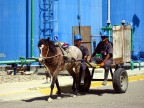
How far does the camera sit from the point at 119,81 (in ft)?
46.6

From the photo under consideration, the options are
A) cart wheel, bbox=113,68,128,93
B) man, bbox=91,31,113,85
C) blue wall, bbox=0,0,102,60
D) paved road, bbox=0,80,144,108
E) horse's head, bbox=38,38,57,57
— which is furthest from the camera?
blue wall, bbox=0,0,102,60

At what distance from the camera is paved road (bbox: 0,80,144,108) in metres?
12.0

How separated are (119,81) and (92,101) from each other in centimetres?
178

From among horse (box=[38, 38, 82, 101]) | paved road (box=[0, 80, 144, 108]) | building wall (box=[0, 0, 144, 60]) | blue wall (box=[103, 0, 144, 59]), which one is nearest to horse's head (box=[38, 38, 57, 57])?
horse (box=[38, 38, 82, 101])

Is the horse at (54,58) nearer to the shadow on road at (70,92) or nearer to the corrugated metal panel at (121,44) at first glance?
the shadow on road at (70,92)

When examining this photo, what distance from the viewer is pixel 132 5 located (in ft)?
101

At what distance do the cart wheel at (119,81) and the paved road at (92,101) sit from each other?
19cm

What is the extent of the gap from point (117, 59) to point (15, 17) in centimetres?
1303

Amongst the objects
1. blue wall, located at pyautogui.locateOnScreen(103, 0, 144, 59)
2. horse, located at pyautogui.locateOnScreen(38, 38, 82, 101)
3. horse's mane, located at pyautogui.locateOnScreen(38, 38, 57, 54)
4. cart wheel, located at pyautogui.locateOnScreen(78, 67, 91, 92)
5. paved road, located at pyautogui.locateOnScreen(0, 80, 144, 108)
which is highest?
blue wall, located at pyautogui.locateOnScreen(103, 0, 144, 59)

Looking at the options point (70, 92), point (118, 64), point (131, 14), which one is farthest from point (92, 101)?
point (131, 14)

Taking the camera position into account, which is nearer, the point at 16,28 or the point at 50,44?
the point at 50,44

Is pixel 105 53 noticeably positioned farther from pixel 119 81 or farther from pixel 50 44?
pixel 50 44

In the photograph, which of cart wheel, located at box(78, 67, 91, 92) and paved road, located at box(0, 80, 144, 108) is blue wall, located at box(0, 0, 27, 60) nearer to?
cart wheel, located at box(78, 67, 91, 92)

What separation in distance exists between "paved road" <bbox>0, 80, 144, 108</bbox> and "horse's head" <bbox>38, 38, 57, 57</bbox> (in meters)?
1.42
